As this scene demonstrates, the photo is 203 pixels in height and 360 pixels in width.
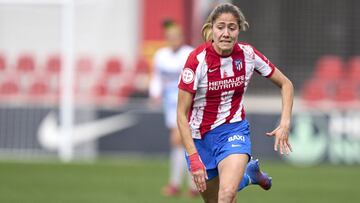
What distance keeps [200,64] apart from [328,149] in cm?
1153

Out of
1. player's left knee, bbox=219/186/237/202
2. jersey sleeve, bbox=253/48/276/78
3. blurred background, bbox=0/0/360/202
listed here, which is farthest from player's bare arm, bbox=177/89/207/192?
blurred background, bbox=0/0/360/202

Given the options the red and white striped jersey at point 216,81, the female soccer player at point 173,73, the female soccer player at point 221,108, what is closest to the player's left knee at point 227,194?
the female soccer player at point 221,108

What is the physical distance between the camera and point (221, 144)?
8.93 metres

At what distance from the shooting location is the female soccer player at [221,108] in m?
8.52

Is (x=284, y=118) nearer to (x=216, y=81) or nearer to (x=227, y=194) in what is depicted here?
(x=216, y=81)

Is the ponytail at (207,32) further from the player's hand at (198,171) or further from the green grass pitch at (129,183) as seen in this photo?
the green grass pitch at (129,183)

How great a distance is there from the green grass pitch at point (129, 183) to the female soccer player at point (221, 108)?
3949 mm

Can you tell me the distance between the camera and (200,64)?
866 cm

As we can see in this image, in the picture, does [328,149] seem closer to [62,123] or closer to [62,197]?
[62,123]

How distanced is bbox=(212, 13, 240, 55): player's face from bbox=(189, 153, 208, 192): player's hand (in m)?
0.95

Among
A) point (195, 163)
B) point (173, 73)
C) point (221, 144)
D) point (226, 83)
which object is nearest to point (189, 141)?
point (195, 163)

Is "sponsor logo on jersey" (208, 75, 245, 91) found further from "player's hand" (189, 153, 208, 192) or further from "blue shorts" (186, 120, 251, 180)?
"player's hand" (189, 153, 208, 192)

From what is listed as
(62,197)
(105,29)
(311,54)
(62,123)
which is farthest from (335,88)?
(62,197)

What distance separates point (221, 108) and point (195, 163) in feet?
2.44
